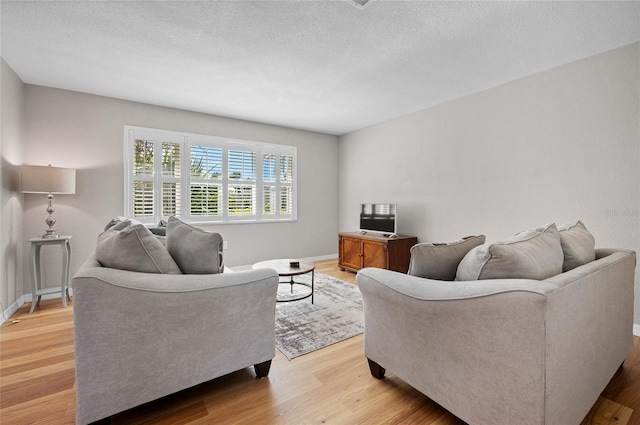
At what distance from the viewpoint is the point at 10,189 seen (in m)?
2.98

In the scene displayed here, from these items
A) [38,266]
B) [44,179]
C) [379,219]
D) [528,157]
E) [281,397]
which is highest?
[528,157]

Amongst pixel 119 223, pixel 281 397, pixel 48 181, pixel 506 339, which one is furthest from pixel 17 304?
pixel 506 339

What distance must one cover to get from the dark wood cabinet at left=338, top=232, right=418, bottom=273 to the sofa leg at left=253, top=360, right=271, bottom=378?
97.0 inches

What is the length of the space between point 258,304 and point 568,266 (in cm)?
177

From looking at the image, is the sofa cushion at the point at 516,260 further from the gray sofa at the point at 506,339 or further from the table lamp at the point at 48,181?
the table lamp at the point at 48,181

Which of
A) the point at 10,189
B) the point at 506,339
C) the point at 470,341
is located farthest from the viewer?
the point at 10,189

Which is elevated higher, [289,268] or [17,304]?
[289,268]

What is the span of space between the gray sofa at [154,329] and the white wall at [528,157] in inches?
119

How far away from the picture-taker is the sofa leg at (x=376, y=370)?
5.90ft

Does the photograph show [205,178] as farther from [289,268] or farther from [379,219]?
[379,219]

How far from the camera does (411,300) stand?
1.43m

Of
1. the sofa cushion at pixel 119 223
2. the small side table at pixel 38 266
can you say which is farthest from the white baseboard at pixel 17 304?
the sofa cushion at pixel 119 223

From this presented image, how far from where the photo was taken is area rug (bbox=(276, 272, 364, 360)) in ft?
7.48

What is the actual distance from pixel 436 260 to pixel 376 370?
0.82 metres
